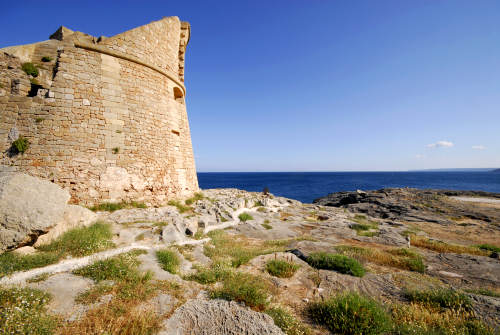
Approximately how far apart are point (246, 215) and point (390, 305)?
782cm

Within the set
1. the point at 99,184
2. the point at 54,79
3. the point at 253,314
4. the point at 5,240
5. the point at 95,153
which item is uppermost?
the point at 54,79

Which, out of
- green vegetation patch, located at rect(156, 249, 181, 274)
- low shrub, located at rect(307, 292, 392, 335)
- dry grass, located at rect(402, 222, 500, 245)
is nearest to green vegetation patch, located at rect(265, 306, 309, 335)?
low shrub, located at rect(307, 292, 392, 335)

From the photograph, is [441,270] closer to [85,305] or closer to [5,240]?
[85,305]

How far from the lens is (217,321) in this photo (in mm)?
3059

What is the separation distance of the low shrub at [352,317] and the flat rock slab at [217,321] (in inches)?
35.1

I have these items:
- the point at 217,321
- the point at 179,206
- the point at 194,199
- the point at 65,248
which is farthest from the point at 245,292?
the point at 194,199

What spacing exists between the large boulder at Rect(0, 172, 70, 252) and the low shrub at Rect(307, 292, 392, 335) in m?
6.51

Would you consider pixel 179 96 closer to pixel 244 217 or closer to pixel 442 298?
pixel 244 217

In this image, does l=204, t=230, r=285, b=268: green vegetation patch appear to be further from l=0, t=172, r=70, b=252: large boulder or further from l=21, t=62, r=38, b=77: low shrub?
l=21, t=62, r=38, b=77: low shrub

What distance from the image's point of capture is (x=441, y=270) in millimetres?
5816

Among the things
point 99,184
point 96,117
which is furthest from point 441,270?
point 96,117

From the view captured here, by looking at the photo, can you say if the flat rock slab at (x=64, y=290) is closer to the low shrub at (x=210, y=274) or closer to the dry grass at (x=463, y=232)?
the low shrub at (x=210, y=274)

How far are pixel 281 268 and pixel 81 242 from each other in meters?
5.35

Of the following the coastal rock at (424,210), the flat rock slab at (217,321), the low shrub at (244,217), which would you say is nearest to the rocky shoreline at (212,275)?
the flat rock slab at (217,321)
